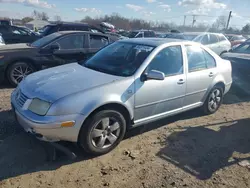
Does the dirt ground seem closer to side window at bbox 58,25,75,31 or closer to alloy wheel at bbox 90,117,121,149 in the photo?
alloy wheel at bbox 90,117,121,149

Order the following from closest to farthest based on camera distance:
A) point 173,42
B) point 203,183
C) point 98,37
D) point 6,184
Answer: point 6,184 → point 203,183 → point 173,42 → point 98,37

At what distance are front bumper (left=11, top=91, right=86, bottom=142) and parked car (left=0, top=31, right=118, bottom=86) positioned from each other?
3561mm

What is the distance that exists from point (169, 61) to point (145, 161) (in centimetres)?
171

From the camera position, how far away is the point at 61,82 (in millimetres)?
3281

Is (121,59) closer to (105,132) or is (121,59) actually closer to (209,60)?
(105,132)

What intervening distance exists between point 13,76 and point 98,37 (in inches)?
113

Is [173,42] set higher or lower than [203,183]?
higher

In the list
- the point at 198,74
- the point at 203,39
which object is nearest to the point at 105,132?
the point at 198,74

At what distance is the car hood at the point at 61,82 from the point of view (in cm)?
302

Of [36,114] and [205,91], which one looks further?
[205,91]

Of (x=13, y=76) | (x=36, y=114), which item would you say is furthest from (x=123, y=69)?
(x=13, y=76)

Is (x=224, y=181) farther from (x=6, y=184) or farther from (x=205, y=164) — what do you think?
(x=6, y=184)

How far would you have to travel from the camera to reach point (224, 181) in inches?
116

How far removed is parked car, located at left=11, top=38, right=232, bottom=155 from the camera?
9.64 ft
